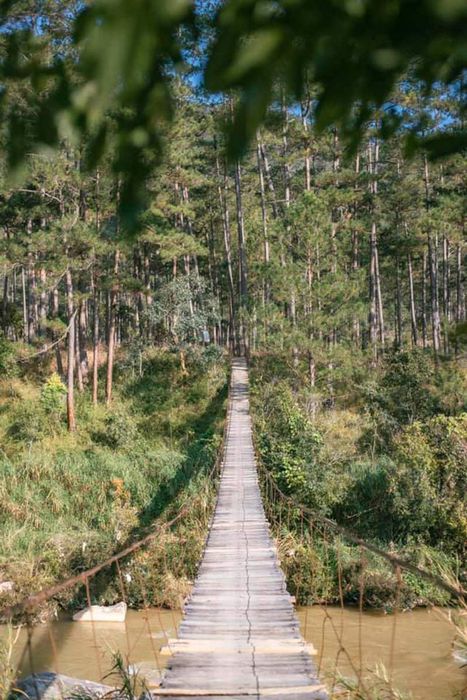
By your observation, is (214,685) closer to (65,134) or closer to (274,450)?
(65,134)

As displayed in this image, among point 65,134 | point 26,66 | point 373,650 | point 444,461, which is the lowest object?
point 373,650

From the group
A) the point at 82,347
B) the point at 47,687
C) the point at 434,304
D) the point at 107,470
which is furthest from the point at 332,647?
the point at 434,304

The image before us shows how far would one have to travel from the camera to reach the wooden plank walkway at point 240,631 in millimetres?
3205

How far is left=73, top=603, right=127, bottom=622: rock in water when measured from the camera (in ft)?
29.7

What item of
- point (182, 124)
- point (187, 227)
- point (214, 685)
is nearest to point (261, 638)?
point (214, 685)

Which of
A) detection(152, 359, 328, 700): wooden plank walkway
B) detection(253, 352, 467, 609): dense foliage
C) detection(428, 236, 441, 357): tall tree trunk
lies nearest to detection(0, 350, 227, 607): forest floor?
detection(253, 352, 467, 609): dense foliage

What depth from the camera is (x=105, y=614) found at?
30.0ft

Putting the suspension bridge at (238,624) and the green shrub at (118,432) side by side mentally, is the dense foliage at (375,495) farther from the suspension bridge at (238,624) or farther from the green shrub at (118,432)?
the green shrub at (118,432)

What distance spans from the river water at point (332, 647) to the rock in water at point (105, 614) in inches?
4.2

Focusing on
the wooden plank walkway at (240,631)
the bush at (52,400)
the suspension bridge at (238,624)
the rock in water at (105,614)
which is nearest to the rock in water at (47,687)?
the suspension bridge at (238,624)

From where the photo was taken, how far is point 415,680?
6883 mm

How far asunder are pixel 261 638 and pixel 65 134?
11.9 ft

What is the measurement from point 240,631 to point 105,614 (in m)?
5.77

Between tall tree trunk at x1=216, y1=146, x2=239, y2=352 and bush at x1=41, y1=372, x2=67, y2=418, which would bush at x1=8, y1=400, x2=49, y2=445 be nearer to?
bush at x1=41, y1=372, x2=67, y2=418
